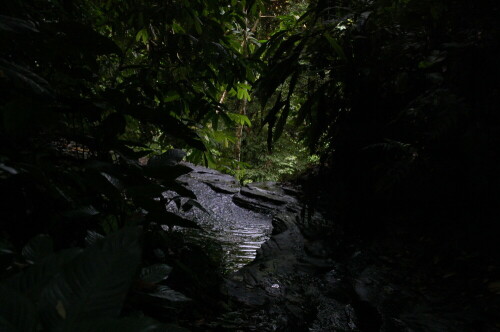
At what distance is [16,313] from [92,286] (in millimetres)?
68

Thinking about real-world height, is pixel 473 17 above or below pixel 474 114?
above

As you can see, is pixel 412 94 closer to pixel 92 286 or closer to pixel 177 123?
pixel 177 123

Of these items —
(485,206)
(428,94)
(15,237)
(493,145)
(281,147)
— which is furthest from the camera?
(281,147)

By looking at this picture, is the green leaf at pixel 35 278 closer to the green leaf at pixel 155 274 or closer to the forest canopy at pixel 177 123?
the forest canopy at pixel 177 123

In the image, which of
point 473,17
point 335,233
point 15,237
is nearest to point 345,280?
point 335,233

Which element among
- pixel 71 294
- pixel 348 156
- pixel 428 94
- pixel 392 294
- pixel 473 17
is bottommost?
pixel 392 294

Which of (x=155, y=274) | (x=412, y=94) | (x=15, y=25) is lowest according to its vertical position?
(x=155, y=274)

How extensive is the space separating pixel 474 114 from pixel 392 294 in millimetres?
1448

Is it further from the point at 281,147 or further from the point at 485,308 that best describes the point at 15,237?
the point at 281,147

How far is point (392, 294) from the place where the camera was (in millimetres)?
2502

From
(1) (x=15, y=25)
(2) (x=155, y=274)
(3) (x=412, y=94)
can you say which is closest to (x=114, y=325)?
(1) (x=15, y=25)

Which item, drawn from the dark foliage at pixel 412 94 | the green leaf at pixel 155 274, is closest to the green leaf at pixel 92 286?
the green leaf at pixel 155 274

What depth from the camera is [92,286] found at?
36 centimetres

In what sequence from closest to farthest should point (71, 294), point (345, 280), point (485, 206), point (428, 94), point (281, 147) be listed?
point (71, 294)
point (428, 94)
point (485, 206)
point (345, 280)
point (281, 147)
